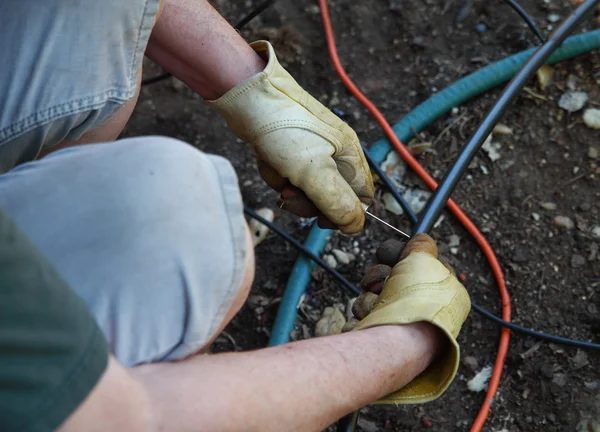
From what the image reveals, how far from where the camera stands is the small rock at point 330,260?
140 centimetres

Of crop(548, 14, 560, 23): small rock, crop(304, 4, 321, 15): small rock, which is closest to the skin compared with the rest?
crop(304, 4, 321, 15): small rock

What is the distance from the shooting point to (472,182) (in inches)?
58.3

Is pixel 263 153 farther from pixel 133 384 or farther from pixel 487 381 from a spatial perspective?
pixel 487 381

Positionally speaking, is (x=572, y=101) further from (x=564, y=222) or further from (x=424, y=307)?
(x=424, y=307)

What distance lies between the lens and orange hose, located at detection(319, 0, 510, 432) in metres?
1.21

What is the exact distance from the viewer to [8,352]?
47 cm

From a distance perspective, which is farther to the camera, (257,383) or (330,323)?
(330,323)

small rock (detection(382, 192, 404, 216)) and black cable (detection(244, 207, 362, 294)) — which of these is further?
small rock (detection(382, 192, 404, 216))

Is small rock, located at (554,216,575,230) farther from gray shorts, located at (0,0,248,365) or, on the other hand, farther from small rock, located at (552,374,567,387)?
gray shorts, located at (0,0,248,365)

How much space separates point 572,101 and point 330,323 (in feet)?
3.01

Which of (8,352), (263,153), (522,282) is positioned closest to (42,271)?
(8,352)

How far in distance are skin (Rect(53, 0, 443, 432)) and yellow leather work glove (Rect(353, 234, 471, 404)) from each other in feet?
0.09

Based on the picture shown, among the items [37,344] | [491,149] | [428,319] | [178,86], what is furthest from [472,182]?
[37,344]

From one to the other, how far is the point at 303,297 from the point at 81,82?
0.76 m
